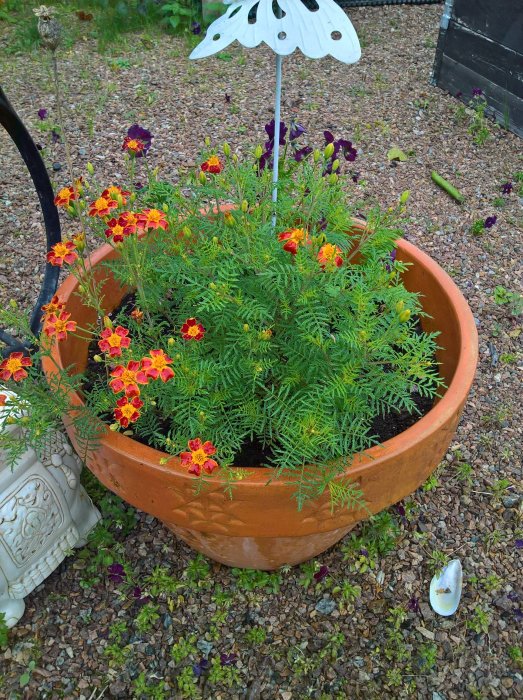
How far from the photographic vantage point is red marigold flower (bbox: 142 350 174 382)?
1.09 meters

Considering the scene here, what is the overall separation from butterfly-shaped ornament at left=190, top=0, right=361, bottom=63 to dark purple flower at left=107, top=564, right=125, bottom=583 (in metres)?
1.32

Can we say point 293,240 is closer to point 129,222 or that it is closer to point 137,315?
point 129,222

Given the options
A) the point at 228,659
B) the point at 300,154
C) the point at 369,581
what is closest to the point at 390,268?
the point at 300,154

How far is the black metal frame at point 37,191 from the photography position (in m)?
1.78

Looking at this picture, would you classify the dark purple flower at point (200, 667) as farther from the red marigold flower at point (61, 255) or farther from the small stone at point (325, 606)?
the red marigold flower at point (61, 255)

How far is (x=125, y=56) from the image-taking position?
4090 mm

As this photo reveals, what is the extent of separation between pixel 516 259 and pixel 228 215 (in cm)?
186

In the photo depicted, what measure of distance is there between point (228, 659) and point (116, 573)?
0.39 meters

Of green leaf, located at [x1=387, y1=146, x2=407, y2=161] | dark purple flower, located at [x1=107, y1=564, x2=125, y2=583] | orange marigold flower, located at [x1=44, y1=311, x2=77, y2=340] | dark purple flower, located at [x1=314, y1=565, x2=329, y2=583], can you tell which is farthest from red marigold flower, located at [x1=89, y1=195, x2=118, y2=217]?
green leaf, located at [x1=387, y1=146, x2=407, y2=161]

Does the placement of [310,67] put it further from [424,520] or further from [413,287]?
[424,520]

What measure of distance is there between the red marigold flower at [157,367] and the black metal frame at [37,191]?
92cm

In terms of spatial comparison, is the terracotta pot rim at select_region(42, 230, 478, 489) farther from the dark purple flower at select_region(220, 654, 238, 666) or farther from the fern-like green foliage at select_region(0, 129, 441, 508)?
the dark purple flower at select_region(220, 654, 238, 666)

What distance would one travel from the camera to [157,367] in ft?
3.60

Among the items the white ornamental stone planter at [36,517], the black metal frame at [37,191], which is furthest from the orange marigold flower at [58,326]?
the black metal frame at [37,191]
